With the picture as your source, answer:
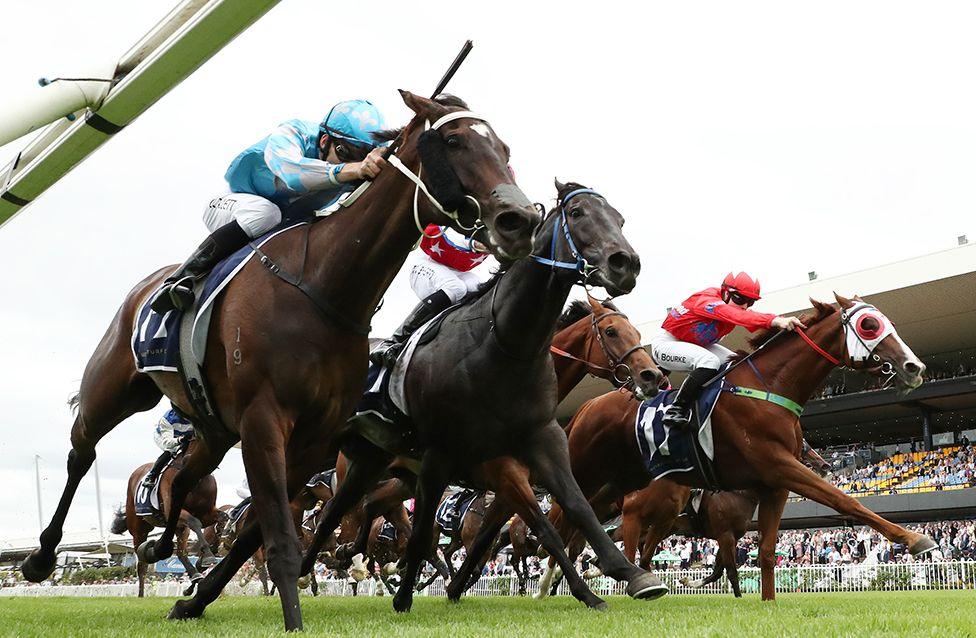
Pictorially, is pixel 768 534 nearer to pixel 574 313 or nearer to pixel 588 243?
pixel 574 313

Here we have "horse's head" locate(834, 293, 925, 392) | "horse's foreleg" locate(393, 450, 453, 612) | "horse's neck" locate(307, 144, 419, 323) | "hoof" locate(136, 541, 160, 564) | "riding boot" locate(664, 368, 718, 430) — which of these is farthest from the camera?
"riding boot" locate(664, 368, 718, 430)

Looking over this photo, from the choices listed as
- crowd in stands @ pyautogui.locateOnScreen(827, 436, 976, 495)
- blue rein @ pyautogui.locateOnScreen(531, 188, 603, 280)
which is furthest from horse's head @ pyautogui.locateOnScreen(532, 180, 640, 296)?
crowd in stands @ pyautogui.locateOnScreen(827, 436, 976, 495)

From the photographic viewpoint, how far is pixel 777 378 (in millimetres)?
8219

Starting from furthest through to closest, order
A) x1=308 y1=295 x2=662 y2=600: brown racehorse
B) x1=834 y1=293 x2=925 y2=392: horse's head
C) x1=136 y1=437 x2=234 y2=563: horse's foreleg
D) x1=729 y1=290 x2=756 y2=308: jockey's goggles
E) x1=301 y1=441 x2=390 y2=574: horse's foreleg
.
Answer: x1=729 y1=290 x2=756 y2=308: jockey's goggles < x1=834 y1=293 x2=925 y2=392: horse's head < x1=308 y1=295 x2=662 y2=600: brown racehorse < x1=301 y1=441 x2=390 y2=574: horse's foreleg < x1=136 y1=437 x2=234 y2=563: horse's foreleg

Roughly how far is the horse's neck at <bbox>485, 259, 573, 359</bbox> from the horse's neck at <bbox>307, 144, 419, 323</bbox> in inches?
58.1

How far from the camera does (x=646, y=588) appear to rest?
4840 mm

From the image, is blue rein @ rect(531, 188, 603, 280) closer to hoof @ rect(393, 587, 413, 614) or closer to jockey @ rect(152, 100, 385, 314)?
jockey @ rect(152, 100, 385, 314)

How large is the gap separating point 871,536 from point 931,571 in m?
7.43

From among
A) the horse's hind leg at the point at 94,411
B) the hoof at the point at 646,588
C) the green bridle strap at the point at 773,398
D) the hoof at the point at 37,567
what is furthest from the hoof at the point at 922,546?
the hoof at the point at 37,567

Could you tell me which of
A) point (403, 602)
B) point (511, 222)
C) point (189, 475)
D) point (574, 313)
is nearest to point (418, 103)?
point (511, 222)

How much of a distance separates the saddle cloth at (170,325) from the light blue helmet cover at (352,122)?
87cm

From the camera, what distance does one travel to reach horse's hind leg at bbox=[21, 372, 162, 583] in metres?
6.30

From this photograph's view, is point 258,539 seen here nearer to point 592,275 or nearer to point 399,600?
point 399,600

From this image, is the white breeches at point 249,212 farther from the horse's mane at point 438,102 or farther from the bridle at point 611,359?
the bridle at point 611,359
